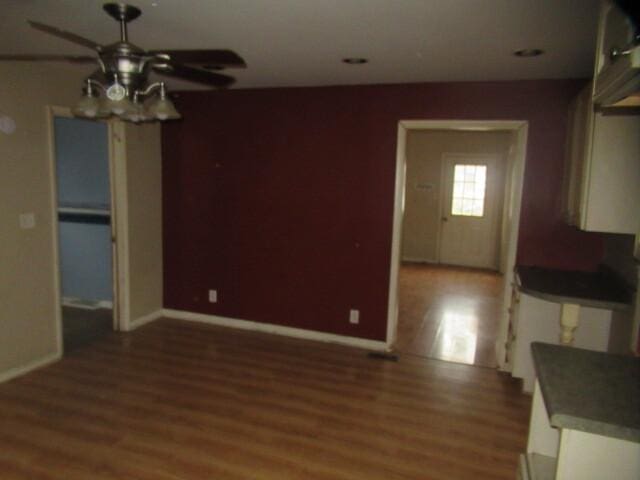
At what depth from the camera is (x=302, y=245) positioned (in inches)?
173

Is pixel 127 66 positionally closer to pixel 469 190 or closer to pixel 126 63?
→ pixel 126 63

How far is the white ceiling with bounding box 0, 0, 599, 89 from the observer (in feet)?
7.04

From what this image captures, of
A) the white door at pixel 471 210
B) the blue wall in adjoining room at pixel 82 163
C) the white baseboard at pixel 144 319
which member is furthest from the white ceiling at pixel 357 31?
the white door at pixel 471 210

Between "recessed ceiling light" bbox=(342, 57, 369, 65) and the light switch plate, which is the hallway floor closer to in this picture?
"recessed ceiling light" bbox=(342, 57, 369, 65)

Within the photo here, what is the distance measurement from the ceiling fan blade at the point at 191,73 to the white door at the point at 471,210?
21.7 feet

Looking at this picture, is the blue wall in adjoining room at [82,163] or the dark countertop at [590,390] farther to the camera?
the blue wall in adjoining room at [82,163]

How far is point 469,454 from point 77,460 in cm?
221

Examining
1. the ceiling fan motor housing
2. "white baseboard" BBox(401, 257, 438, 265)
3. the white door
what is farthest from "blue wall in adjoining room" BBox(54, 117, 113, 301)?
the white door

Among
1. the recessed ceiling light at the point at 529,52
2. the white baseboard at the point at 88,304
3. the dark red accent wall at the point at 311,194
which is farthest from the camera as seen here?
the white baseboard at the point at 88,304

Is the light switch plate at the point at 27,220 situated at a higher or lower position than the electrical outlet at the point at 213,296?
higher

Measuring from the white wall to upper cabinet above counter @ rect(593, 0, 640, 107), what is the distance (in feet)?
A: 11.8

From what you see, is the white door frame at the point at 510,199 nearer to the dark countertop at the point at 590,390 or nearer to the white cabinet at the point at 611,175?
the white cabinet at the point at 611,175

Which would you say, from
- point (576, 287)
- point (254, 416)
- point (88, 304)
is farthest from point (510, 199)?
point (88, 304)

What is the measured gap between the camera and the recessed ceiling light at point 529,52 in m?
2.75
